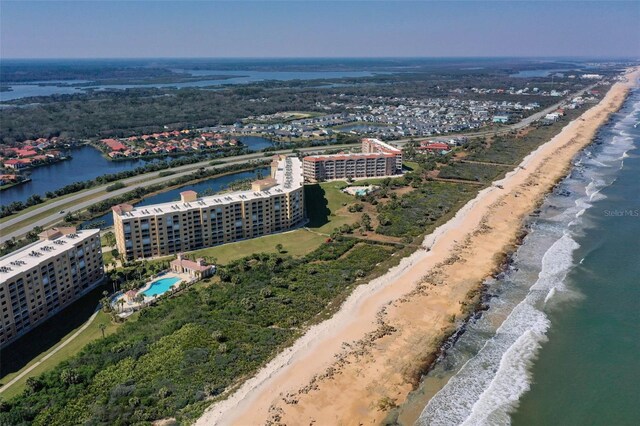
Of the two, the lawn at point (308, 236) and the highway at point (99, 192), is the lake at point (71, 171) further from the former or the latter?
the lawn at point (308, 236)

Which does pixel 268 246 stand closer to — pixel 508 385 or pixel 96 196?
pixel 508 385

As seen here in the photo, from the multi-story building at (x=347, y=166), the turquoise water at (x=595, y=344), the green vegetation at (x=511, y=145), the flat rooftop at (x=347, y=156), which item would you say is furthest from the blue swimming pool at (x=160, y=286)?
the green vegetation at (x=511, y=145)

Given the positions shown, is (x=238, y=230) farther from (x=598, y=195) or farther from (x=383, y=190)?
(x=598, y=195)

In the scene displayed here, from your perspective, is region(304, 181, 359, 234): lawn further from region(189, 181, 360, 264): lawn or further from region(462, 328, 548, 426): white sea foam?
region(462, 328, 548, 426): white sea foam

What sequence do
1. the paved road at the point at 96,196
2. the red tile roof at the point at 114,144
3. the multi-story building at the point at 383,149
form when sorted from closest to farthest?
the paved road at the point at 96,196
the multi-story building at the point at 383,149
the red tile roof at the point at 114,144

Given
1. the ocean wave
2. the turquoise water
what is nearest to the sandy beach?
the ocean wave

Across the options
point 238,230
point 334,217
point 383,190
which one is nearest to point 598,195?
point 383,190

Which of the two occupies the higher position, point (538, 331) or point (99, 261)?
point (99, 261)
